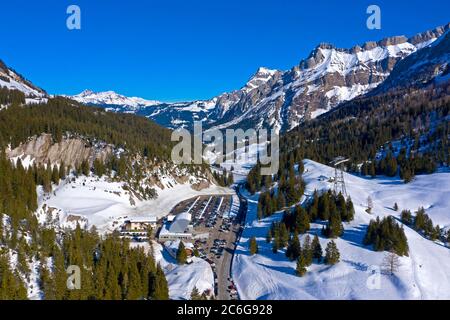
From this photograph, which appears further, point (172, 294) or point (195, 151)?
point (195, 151)

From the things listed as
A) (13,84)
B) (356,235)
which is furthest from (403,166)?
(13,84)

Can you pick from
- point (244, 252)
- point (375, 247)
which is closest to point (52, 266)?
point (244, 252)

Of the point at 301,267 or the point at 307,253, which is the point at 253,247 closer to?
the point at 307,253

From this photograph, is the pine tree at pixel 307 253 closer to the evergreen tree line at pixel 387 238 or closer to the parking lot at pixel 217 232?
the evergreen tree line at pixel 387 238

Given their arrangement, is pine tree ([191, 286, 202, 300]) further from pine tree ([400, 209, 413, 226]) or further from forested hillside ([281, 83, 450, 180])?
forested hillside ([281, 83, 450, 180])

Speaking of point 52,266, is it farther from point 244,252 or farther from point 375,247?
point 375,247

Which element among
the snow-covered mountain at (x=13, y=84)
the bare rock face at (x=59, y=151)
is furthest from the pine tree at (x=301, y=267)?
the snow-covered mountain at (x=13, y=84)

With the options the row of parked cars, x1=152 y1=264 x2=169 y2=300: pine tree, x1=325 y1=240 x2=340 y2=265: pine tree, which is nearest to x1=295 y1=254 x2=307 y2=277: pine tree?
x1=325 y1=240 x2=340 y2=265: pine tree
